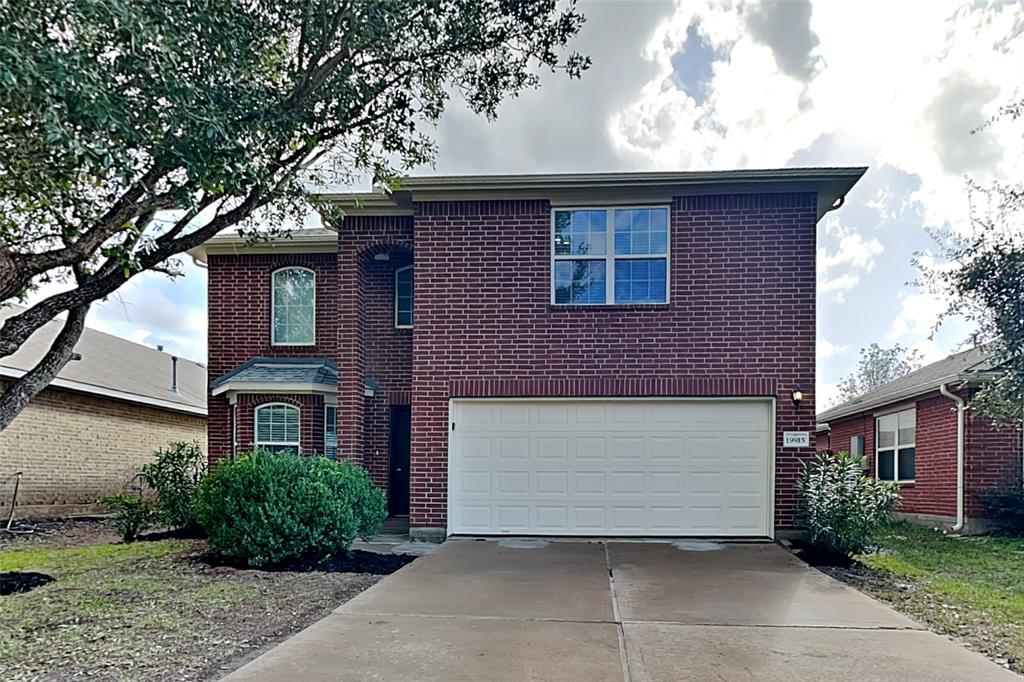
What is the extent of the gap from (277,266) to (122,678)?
9399mm

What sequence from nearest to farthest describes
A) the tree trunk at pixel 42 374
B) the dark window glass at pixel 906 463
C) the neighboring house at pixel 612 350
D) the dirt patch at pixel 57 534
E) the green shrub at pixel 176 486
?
the tree trunk at pixel 42 374 → the neighboring house at pixel 612 350 → the green shrub at pixel 176 486 → the dirt patch at pixel 57 534 → the dark window glass at pixel 906 463

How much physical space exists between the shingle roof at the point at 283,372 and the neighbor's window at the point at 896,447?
12.5 m

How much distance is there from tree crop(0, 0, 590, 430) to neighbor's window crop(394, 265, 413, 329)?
3.56 meters

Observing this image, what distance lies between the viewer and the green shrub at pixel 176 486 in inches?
409

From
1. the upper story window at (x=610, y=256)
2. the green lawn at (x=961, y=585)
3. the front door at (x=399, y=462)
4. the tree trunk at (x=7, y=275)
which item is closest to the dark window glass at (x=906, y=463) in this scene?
the green lawn at (x=961, y=585)

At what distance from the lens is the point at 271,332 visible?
1265 centimetres

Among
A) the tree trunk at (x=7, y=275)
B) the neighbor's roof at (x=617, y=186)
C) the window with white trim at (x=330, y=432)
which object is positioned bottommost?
the window with white trim at (x=330, y=432)

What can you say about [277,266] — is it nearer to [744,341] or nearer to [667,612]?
[744,341]

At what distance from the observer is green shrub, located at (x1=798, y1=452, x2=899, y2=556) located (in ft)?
27.3

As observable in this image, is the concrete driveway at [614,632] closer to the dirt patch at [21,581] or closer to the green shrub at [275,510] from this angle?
the green shrub at [275,510]

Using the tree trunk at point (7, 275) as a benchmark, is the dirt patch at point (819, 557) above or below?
below

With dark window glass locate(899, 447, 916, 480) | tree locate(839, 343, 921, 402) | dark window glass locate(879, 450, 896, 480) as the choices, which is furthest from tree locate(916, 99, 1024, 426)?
tree locate(839, 343, 921, 402)

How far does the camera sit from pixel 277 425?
12.1 metres

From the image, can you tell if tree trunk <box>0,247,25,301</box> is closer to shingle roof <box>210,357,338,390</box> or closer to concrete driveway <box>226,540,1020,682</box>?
concrete driveway <box>226,540,1020,682</box>
